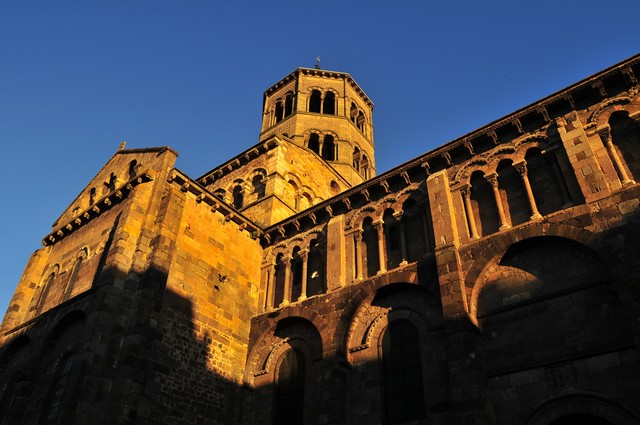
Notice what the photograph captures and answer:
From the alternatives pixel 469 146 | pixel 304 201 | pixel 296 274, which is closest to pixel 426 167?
pixel 469 146

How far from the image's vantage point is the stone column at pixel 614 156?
12984 mm

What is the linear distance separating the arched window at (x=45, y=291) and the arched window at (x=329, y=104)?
21.8 metres

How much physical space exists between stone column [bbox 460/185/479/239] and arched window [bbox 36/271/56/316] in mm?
16907

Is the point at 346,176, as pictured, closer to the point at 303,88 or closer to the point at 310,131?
the point at 310,131

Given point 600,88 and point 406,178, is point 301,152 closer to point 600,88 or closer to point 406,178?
point 406,178

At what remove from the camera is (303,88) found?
3616 cm

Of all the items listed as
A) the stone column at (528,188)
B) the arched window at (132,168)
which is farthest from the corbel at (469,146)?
the arched window at (132,168)

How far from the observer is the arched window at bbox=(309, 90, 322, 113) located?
119ft

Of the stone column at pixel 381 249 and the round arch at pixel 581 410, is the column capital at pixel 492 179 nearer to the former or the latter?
the stone column at pixel 381 249

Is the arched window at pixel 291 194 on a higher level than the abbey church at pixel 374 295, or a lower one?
higher

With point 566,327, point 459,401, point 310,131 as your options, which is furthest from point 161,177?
point 310,131

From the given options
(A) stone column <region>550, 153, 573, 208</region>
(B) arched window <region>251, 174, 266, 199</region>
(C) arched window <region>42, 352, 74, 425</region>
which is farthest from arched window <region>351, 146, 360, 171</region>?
(C) arched window <region>42, 352, 74, 425</region>

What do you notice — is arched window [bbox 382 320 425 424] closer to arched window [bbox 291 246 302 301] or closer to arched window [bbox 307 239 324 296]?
arched window [bbox 307 239 324 296]

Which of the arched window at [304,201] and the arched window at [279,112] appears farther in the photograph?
the arched window at [279,112]
